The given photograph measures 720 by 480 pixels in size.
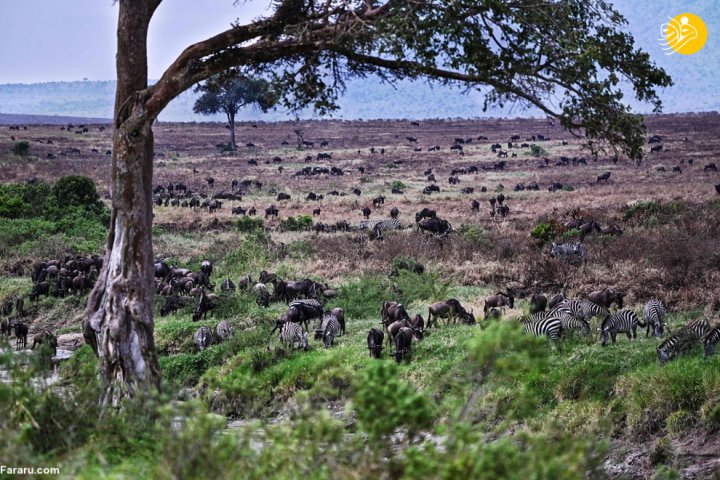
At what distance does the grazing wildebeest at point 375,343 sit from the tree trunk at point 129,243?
5593 millimetres

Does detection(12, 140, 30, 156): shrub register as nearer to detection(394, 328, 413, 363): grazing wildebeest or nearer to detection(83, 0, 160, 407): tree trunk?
detection(394, 328, 413, 363): grazing wildebeest

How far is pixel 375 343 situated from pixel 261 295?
20.9 ft

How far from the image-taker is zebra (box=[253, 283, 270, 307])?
70.9ft

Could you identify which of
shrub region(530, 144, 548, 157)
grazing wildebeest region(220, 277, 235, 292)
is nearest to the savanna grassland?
grazing wildebeest region(220, 277, 235, 292)

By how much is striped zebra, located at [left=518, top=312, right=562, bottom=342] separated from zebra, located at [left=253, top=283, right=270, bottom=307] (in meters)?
7.79

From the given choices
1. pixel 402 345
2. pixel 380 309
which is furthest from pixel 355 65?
pixel 380 309

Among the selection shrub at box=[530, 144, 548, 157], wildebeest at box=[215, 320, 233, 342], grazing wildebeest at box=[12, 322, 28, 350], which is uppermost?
shrub at box=[530, 144, 548, 157]

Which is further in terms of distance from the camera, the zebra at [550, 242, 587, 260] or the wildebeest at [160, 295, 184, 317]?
the zebra at [550, 242, 587, 260]

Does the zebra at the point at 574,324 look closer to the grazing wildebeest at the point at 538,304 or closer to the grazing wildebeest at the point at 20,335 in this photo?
the grazing wildebeest at the point at 538,304

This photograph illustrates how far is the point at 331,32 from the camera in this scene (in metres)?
11.7

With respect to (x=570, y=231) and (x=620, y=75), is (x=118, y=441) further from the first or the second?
(x=570, y=231)

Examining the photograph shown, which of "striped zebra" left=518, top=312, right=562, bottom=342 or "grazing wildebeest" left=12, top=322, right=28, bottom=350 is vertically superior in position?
"striped zebra" left=518, top=312, right=562, bottom=342

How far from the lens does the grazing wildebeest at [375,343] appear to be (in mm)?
16109

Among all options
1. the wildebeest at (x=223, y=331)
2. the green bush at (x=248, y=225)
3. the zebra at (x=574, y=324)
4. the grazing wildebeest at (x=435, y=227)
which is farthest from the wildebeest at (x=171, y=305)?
the green bush at (x=248, y=225)
